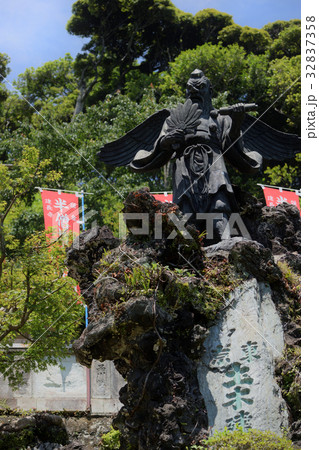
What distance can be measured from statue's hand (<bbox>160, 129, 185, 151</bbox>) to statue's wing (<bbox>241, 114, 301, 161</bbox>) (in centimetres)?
142

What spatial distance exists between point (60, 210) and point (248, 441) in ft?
29.7

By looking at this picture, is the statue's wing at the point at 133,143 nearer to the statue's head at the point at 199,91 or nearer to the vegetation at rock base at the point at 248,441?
the statue's head at the point at 199,91

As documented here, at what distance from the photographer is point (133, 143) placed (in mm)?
8312

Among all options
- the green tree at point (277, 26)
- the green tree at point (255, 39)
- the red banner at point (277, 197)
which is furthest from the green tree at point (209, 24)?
the red banner at point (277, 197)

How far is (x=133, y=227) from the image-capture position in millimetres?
5695

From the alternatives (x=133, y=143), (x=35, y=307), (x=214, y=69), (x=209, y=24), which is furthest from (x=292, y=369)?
(x=209, y=24)

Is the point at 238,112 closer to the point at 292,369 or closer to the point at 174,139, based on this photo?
the point at 174,139

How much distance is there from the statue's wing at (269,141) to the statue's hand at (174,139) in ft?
4.66

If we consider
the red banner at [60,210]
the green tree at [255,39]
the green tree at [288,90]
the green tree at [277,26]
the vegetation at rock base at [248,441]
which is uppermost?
the green tree at [277,26]

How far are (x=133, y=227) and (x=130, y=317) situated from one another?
1.28 meters

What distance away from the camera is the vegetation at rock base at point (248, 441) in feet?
13.4

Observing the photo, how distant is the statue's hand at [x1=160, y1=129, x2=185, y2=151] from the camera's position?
24.4 feet

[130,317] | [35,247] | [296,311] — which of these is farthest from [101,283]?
[35,247]

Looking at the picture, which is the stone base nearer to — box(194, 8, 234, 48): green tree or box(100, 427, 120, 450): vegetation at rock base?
box(100, 427, 120, 450): vegetation at rock base
